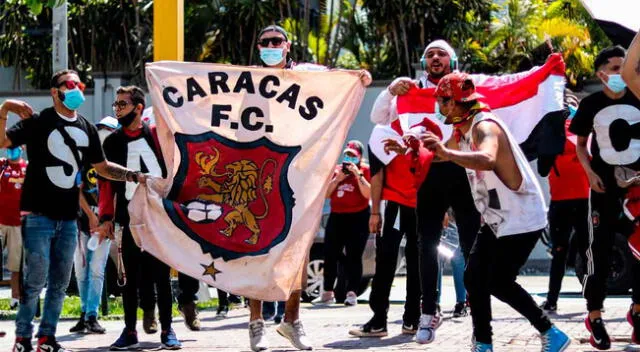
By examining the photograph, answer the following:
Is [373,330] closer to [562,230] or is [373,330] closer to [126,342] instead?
[126,342]

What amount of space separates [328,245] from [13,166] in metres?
3.73

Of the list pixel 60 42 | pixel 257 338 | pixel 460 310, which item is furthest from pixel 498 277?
pixel 60 42

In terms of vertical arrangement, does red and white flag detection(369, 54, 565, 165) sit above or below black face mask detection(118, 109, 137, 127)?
above

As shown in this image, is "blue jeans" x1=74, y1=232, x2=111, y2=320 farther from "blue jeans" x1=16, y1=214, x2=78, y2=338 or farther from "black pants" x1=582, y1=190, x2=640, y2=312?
"black pants" x1=582, y1=190, x2=640, y2=312

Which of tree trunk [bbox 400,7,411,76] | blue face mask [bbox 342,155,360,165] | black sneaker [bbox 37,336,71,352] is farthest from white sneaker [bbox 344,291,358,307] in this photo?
tree trunk [bbox 400,7,411,76]

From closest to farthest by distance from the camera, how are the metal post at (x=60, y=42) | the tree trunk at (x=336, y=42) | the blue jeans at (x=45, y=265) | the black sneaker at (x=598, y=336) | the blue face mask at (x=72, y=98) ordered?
the black sneaker at (x=598, y=336)
the blue jeans at (x=45, y=265)
the blue face mask at (x=72, y=98)
the metal post at (x=60, y=42)
the tree trunk at (x=336, y=42)

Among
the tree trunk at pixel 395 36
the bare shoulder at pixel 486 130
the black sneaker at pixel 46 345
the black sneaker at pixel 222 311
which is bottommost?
the black sneaker at pixel 222 311

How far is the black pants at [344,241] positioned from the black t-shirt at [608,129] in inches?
224

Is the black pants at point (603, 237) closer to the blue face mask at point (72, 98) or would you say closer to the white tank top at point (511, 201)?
the white tank top at point (511, 201)

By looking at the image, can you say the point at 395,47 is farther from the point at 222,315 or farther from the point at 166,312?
the point at 166,312

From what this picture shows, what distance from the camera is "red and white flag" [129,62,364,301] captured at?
8258 mm

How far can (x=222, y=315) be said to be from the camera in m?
11.9

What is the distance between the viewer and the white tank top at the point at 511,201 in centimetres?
705

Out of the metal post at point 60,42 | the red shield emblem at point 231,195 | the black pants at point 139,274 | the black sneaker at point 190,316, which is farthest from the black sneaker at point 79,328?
the metal post at point 60,42
